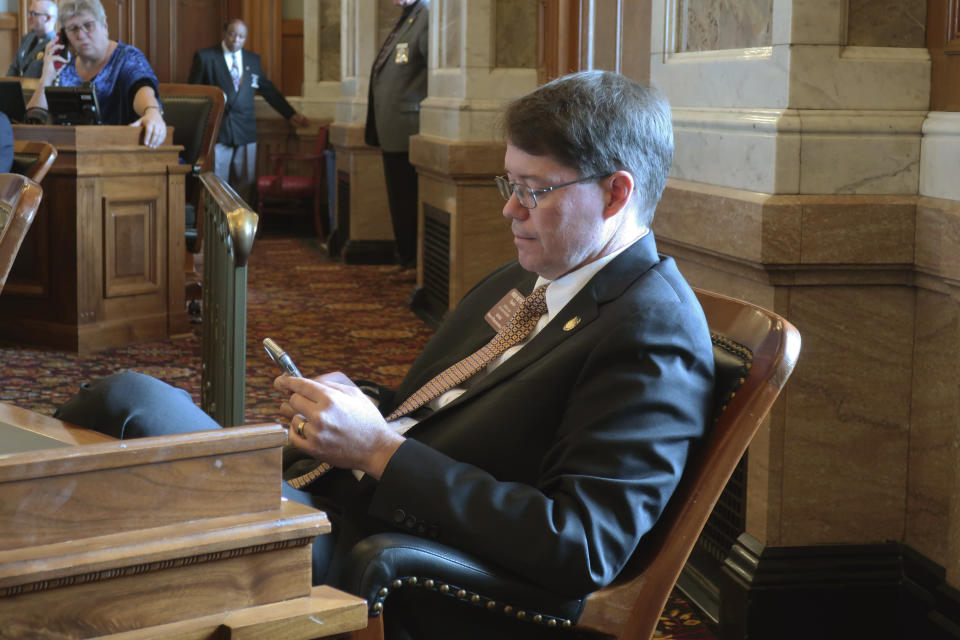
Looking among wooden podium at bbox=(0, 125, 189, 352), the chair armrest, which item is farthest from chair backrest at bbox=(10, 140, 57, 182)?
the chair armrest

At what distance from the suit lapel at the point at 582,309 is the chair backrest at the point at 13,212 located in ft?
4.25

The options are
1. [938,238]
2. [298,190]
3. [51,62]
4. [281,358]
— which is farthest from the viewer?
[298,190]

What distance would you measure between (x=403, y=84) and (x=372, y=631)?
19.9 ft

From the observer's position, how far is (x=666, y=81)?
302 centimetres

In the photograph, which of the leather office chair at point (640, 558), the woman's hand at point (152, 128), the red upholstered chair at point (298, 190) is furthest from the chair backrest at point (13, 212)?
the red upholstered chair at point (298, 190)

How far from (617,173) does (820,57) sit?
0.95 m

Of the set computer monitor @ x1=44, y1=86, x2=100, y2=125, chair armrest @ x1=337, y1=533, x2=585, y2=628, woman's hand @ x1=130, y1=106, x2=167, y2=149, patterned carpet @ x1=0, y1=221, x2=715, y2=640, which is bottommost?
patterned carpet @ x1=0, y1=221, x2=715, y2=640

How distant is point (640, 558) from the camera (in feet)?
4.96

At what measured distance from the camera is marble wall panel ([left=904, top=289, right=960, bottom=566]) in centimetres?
234

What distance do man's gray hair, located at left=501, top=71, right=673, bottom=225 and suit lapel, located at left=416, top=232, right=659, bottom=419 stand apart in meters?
0.12

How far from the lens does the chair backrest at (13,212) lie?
2.52m

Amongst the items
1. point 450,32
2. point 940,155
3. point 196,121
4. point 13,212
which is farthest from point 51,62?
point 940,155

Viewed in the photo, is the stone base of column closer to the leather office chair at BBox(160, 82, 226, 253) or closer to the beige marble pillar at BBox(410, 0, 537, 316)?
the beige marble pillar at BBox(410, 0, 537, 316)

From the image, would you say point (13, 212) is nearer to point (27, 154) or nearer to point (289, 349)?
point (27, 154)
